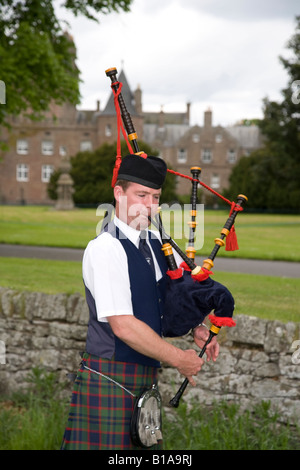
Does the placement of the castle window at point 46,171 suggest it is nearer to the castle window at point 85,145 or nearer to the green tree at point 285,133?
the castle window at point 85,145

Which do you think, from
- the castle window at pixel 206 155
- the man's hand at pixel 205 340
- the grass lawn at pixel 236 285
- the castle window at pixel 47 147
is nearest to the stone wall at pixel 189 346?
the grass lawn at pixel 236 285

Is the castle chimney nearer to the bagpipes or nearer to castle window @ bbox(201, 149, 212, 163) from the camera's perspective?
castle window @ bbox(201, 149, 212, 163)

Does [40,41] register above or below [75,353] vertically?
above

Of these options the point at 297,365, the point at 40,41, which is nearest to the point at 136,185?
the point at 297,365

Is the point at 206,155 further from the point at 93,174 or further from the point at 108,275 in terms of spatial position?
the point at 108,275

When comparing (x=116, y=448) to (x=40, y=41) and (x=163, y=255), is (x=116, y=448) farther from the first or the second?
(x=40, y=41)

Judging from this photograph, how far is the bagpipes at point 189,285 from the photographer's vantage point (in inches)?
98.5

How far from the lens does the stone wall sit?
529cm

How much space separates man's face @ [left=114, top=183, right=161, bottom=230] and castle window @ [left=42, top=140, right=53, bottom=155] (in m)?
56.7

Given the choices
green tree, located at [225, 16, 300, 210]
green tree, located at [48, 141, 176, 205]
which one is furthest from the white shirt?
green tree, located at [48, 141, 176, 205]

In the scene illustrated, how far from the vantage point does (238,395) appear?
5.44 meters

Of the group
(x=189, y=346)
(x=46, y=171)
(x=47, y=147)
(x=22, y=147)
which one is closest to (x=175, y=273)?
(x=189, y=346)

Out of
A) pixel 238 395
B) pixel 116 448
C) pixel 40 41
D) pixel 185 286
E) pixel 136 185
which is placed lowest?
pixel 238 395

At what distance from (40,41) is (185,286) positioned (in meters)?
12.5
